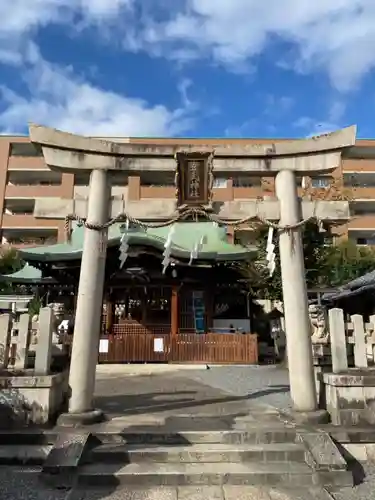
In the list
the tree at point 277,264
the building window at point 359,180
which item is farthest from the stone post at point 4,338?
the building window at point 359,180

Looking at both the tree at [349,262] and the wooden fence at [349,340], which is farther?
the tree at [349,262]

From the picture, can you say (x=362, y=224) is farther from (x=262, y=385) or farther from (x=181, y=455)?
(x=181, y=455)

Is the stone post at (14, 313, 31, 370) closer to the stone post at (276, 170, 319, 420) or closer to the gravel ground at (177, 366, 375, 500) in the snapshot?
the stone post at (276, 170, 319, 420)

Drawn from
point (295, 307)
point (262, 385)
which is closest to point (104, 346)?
point (262, 385)

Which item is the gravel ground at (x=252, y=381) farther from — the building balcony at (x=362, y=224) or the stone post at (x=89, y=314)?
the building balcony at (x=362, y=224)

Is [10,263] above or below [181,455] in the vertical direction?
above

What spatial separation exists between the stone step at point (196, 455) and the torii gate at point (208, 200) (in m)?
1.72

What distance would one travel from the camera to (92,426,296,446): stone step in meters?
5.52

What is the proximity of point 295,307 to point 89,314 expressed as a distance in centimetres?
349

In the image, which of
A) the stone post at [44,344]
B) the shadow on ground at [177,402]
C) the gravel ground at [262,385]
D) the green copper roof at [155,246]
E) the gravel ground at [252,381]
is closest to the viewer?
the gravel ground at [262,385]

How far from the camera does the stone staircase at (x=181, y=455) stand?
473 cm

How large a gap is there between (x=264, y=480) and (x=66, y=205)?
5.36 meters

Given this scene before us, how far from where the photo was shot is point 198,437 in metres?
5.57

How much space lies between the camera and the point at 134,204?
23.9 ft
